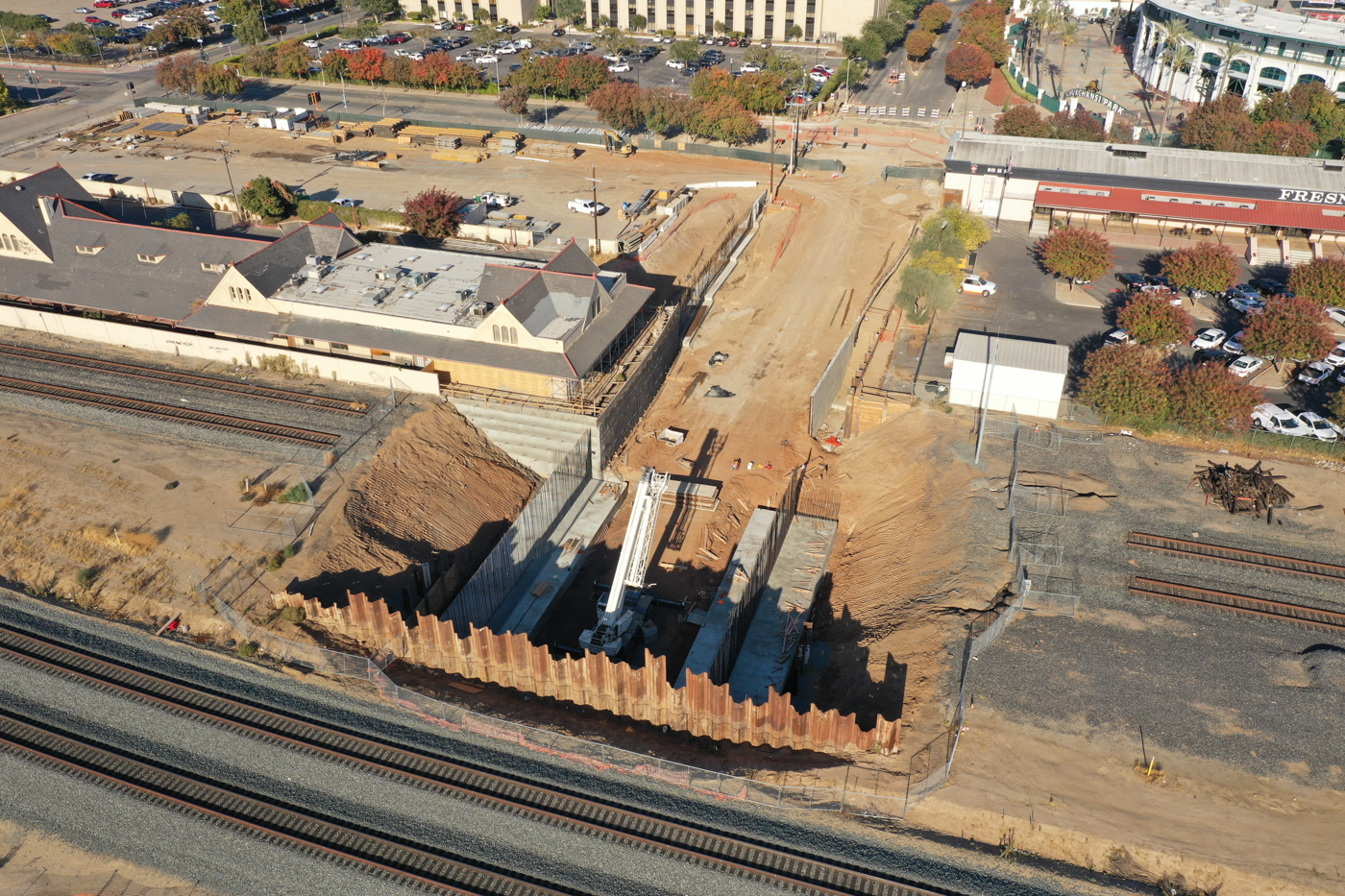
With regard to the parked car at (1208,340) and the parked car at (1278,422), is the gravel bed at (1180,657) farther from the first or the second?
the parked car at (1208,340)

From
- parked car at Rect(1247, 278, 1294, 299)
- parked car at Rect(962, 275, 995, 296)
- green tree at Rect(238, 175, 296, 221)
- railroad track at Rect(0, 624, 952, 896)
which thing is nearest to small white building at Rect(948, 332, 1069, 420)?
parked car at Rect(962, 275, 995, 296)

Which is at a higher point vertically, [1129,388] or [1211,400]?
[1211,400]

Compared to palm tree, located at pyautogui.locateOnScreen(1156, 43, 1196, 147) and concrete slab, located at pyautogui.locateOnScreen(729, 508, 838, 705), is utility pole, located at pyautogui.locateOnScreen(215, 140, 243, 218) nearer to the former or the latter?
concrete slab, located at pyautogui.locateOnScreen(729, 508, 838, 705)

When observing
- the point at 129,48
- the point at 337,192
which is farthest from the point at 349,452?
the point at 129,48

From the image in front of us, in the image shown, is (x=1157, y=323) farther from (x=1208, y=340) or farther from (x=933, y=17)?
(x=933, y=17)

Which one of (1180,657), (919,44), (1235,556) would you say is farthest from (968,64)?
(1180,657)

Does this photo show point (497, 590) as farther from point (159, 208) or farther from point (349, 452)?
point (159, 208)

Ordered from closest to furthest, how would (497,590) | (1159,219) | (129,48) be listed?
(497,590)
(1159,219)
(129,48)
